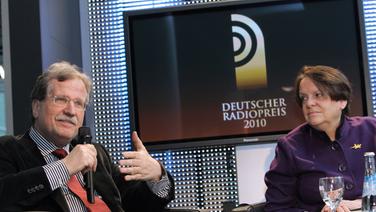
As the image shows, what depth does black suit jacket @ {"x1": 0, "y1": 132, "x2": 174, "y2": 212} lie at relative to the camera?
→ 7.89ft

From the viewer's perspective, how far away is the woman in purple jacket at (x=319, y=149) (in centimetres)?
278

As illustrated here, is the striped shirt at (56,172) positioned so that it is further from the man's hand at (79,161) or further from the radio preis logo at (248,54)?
the radio preis logo at (248,54)

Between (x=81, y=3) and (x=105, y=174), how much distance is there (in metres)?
1.89

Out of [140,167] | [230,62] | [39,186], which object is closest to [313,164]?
[140,167]

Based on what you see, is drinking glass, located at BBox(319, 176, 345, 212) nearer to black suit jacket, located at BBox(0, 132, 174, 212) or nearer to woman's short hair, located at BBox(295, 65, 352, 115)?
woman's short hair, located at BBox(295, 65, 352, 115)

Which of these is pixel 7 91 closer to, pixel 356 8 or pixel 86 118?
pixel 86 118

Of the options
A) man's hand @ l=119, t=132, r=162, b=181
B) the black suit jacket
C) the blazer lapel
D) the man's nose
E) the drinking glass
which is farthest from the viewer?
the man's nose

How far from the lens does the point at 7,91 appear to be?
379cm

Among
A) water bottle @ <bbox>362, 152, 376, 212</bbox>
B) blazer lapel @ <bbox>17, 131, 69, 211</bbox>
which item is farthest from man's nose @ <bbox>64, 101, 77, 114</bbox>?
water bottle @ <bbox>362, 152, 376, 212</bbox>

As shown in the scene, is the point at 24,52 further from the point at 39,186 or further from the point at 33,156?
the point at 39,186

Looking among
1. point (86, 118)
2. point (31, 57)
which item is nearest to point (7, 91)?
point (31, 57)

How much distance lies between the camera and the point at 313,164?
110 inches

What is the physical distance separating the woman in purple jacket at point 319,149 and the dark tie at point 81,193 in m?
0.88

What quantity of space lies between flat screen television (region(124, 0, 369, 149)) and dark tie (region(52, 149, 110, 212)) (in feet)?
3.58
